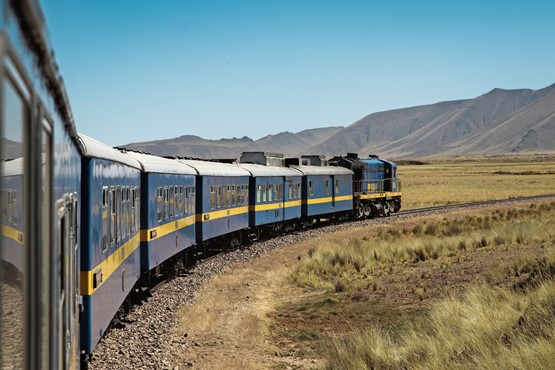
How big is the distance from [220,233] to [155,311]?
9077 millimetres

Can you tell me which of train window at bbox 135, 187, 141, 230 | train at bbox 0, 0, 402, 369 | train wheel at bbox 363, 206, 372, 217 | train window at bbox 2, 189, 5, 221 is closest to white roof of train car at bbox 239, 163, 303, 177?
train at bbox 0, 0, 402, 369

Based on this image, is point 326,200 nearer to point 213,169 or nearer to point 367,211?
point 367,211

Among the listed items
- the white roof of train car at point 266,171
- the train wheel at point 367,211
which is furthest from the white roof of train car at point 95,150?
the train wheel at point 367,211

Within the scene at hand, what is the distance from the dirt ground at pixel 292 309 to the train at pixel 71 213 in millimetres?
A: 1535

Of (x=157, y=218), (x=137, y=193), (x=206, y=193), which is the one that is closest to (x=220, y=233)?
(x=206, y=193)

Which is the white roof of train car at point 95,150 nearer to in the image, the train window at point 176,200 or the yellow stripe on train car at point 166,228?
the yellow stripe on train car at point 166,228

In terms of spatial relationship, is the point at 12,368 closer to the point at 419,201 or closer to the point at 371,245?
the point at 371,245

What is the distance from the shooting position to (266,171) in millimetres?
29297

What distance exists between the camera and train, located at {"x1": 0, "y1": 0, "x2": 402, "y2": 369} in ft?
7.52

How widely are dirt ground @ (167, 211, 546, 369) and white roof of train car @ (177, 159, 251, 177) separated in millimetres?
2968

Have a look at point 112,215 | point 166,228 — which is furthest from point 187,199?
point 112,215

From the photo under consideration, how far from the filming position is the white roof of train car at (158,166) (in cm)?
1470

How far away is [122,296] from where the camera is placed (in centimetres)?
1146

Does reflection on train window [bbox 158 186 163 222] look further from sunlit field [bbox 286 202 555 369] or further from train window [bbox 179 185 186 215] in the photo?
sunlit field [bbox 286 202 555 369]
